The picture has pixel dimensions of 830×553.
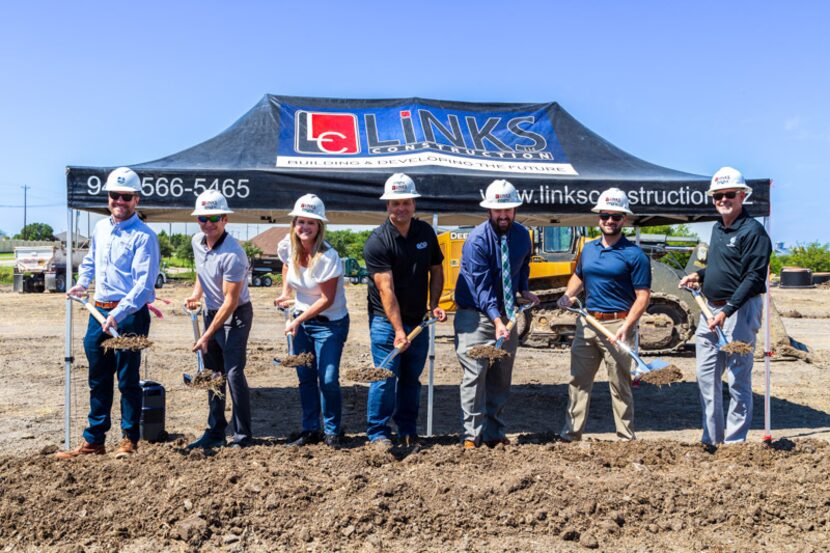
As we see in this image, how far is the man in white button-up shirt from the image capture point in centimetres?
502

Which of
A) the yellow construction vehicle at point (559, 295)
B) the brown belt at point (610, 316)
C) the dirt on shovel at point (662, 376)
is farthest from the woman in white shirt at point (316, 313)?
the yellow construction vehicle at point (559, 295)

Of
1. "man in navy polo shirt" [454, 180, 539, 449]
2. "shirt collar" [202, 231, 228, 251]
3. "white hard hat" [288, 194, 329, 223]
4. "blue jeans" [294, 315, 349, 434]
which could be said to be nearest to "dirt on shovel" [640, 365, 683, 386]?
"man in navy polo shirt" [454, 180, 539, 449]

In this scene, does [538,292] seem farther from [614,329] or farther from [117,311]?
[117,311]

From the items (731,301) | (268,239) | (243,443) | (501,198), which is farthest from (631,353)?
(268,239)

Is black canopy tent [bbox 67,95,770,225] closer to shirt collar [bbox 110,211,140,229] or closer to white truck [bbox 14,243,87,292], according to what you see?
shirt collar [bbox 110,211,140,229]

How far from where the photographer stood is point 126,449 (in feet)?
16.5

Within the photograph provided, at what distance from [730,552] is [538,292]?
353 inches

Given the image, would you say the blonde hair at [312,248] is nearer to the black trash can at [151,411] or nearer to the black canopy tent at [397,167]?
the black canopy tent at [397,167]

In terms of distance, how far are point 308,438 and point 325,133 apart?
10.3 feet

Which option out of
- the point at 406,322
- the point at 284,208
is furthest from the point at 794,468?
the point at 284,208

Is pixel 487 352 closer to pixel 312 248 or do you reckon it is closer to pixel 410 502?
pixel 410 502

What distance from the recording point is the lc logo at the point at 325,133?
6801 mm

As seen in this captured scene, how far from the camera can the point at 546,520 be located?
162 inches

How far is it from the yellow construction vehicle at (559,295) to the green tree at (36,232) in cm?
9320
